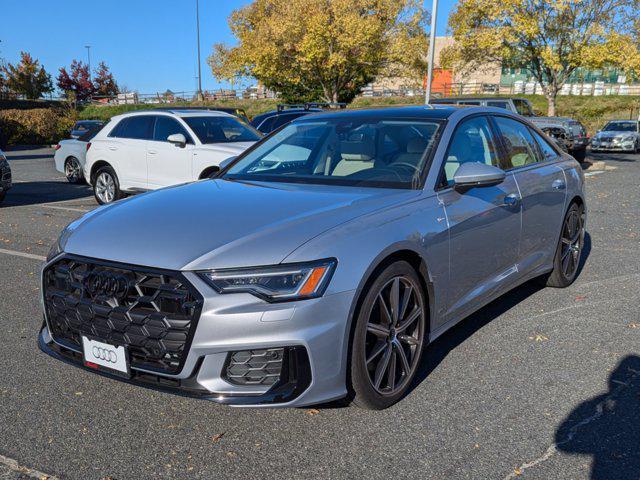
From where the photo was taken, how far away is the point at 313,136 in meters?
4.55

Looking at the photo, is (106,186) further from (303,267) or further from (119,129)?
(303,267)

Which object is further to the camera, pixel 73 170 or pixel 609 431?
pixel 73 170

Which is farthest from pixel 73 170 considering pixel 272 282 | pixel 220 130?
pixel 272 282

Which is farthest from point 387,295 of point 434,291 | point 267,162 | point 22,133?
point 22,133

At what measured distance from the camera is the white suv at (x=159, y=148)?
A: 10266 millimetres

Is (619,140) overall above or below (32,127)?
above

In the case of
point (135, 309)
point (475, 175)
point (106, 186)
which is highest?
point (475, 175)

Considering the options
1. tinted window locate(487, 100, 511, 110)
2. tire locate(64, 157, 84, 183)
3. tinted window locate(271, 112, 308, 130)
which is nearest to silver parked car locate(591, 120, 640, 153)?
tinted window locate(487, 100, 511, 110)

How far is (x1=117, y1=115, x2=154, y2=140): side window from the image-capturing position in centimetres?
1109

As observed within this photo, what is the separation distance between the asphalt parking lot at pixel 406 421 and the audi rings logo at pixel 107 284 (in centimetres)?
71

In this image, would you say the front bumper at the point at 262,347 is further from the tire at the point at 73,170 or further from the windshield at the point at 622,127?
the windshield at the point at 622,127

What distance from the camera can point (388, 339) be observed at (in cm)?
326

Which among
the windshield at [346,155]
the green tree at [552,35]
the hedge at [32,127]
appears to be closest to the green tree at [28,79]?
the hedge at [32,127]

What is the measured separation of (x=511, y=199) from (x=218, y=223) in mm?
2182
